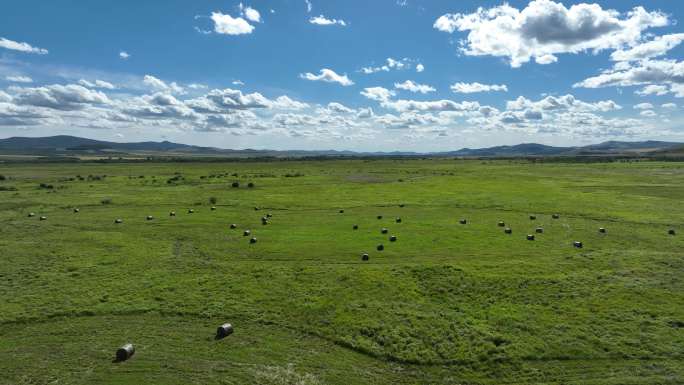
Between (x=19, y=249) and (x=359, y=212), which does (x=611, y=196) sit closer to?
(x=359, y=212)

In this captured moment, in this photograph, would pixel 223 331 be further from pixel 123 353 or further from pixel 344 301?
pixel 344 301

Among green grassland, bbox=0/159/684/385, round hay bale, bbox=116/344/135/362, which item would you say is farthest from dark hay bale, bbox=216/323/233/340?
round hay bale, bbox=116/344/135/362

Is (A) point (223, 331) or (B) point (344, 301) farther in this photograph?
(B) point (344, 301)

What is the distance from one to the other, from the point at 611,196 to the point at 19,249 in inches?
3644

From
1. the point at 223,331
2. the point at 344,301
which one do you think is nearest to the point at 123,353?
the point at 223,331

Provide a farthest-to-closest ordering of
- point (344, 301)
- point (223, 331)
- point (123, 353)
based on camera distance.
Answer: point (344, 301) < point (223, 331) < point (123, 353)

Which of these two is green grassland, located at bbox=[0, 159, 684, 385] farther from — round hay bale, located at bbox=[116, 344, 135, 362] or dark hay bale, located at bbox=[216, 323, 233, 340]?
round hay bale, located at bbox=[116, 344, 135, 362]

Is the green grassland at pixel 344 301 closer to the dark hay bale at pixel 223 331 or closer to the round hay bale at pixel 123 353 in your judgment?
the dark hay bale at pixel 223 331

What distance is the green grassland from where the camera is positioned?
799 inches

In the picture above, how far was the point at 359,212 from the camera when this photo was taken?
60.5m

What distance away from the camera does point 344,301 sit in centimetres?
2761

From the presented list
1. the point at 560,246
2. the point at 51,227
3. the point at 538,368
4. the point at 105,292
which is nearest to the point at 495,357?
the point at 538,368

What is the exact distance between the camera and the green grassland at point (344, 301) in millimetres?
20297

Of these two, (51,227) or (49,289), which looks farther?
(51,227)
